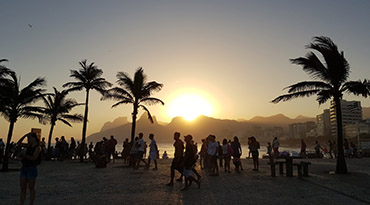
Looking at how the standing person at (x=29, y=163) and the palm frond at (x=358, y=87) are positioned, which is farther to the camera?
the palm frond at (x=358, y=87)

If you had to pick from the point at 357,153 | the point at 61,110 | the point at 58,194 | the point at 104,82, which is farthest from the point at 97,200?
the point at 357,153

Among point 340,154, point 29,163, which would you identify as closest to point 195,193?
point 29,163

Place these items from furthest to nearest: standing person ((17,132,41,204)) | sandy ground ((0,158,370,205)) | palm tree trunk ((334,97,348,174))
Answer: palm tree trunk ((334,97,348,174)) → sandy ground ((0,158,370,205)) → standing person ((17,132,41,204))

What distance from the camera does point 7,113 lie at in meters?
16.1

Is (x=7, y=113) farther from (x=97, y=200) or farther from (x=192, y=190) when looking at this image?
(x=192, y=190)

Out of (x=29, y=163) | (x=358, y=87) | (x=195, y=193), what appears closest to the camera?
(x=29, y=163)

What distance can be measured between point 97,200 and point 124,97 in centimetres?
1437

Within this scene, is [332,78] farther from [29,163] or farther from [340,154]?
[29,163]

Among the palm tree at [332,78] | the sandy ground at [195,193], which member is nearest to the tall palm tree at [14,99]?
the sandy ground at [195,193]

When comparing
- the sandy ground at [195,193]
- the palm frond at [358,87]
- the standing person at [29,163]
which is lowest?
the sandy ground at [195,193]

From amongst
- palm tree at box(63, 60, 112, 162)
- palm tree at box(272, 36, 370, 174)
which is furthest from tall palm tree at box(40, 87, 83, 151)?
palm tree at box(272, 36, 370, 174)

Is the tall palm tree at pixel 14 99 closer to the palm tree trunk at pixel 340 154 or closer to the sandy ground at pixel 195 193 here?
the sandy ground at pixel 195 193

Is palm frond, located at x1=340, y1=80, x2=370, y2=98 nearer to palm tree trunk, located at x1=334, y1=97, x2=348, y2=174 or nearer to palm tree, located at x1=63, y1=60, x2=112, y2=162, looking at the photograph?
palm tree trunk, located at x1=334, y1=97, x2=348, y2=174

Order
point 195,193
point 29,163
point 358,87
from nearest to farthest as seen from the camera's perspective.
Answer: point 29,163
point 195,193
point 358,87
